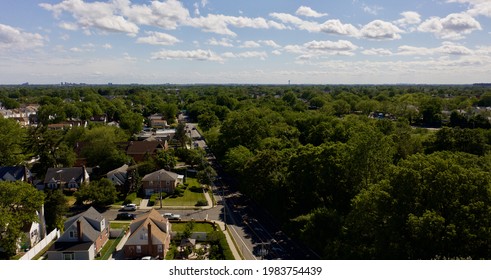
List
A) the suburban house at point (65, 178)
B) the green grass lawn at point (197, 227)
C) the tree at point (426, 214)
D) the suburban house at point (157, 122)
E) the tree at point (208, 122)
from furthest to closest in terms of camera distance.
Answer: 1. the suburban house at point (157, 122)
2. the tree at point (208, 122)
3. the suburban house at point (65, 178)
4. the green grass lawn at point (197, 227)
5. the tree at point (426, 214)

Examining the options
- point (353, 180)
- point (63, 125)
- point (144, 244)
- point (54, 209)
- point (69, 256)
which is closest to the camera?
point (69, 256)

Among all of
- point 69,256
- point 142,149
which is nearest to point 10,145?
point 142,149

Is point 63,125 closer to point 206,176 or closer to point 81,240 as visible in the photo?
point 206,176

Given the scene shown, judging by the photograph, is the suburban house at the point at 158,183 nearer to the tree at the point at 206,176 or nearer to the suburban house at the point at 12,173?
the tree at the point at 206,176

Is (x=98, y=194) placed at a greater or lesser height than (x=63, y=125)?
lesser

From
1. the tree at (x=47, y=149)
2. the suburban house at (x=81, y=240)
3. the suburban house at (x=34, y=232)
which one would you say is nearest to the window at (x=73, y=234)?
the suburban house at (x=81, y=240)

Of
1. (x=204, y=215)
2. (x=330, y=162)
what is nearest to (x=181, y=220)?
(x=204, y=215)

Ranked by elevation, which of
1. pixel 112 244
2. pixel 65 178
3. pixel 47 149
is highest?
pixel 47 149
